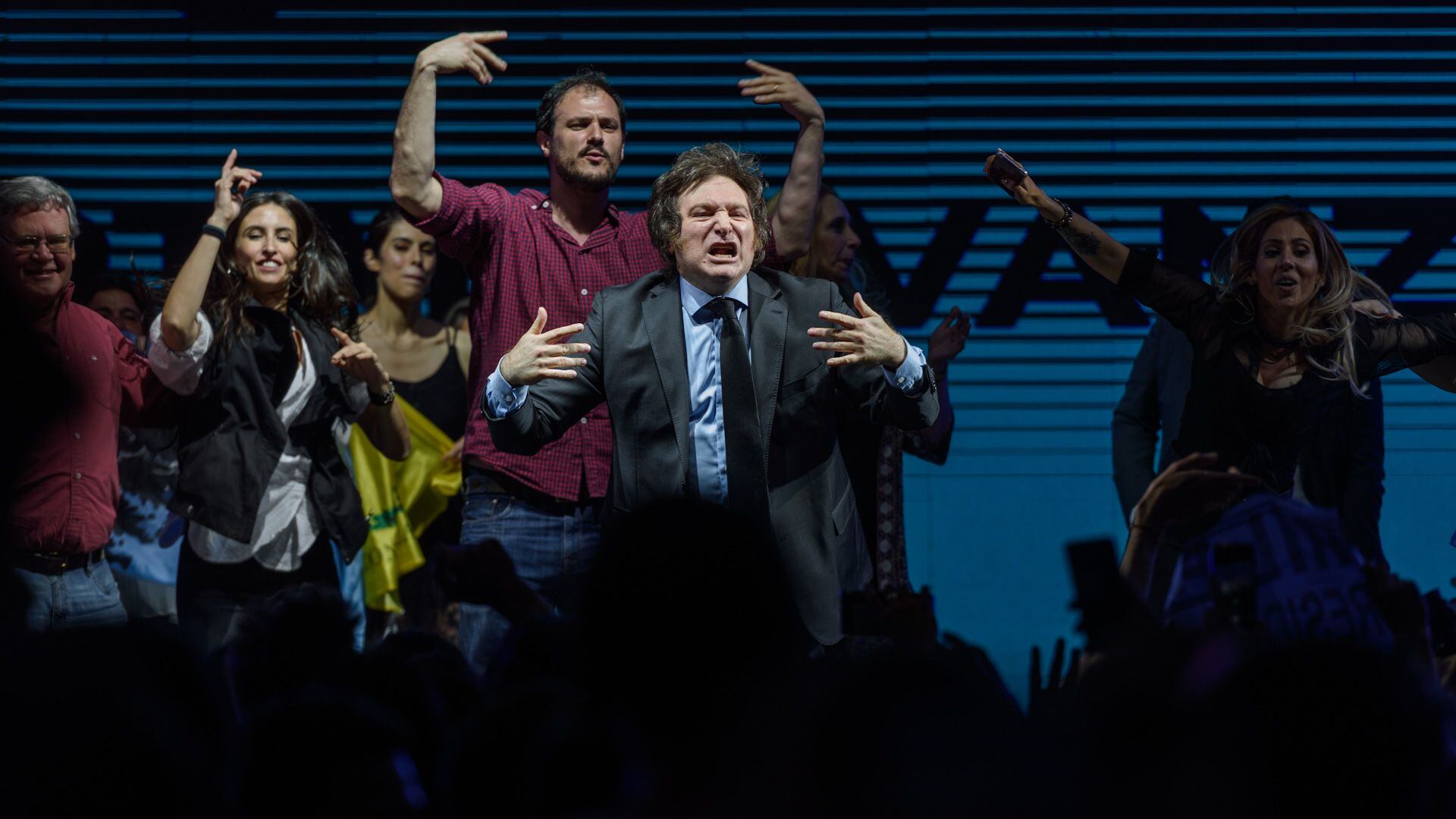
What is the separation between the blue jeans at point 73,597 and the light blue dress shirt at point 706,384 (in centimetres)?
118

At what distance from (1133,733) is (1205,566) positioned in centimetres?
180

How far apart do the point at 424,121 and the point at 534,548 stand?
1.10m

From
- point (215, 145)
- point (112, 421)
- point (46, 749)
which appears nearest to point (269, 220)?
point (112, 421)

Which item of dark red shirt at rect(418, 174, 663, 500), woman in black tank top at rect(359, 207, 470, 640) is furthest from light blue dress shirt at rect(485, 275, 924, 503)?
woman in black tank top at rect(359, 207, 470, 640)

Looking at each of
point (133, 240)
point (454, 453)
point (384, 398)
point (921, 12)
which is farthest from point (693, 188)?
point (133, 240)

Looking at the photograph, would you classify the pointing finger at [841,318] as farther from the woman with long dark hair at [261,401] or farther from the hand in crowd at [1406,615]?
the woman with long dark hair at [261,401]

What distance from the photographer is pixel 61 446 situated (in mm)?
3676

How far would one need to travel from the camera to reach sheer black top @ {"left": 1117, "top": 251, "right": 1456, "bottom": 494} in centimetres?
397

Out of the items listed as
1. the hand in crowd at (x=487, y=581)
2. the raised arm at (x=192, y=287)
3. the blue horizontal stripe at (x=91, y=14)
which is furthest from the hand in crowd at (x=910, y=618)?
the blue horizontal stripe at (x=91, y=14)

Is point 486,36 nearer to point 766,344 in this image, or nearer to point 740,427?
point 766,344

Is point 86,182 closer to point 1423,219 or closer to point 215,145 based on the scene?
point 215,145

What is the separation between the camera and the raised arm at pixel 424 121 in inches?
151

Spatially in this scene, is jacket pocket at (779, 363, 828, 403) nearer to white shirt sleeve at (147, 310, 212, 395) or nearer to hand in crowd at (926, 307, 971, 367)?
hand in crowd at (926, 307, 971, 367)

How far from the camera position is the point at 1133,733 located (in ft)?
4.95
